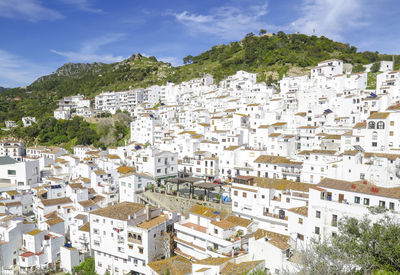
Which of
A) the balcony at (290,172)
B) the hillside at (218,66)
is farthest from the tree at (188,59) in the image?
the balcony at (290,172)

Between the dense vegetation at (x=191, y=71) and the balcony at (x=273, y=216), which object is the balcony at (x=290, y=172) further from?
the dense vegetation at (x=191, y=71)

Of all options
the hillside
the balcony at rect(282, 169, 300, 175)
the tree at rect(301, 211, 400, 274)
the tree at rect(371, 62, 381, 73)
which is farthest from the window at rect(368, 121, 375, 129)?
the hillside

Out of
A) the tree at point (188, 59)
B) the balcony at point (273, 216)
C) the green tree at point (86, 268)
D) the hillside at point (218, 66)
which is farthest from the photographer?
the tree at point (188, 59)

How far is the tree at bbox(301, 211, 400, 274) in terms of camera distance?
13.8 metres

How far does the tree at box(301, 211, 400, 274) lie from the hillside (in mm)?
58344

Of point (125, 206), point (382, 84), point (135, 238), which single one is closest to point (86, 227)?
point (125, 206)

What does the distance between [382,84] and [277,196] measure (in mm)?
32805

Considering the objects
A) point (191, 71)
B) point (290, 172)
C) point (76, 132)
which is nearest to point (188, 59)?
point (191, 71)

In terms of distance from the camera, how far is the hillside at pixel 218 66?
259ft

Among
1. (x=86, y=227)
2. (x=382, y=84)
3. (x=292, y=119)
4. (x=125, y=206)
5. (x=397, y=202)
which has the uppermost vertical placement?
(x=382, y=84)

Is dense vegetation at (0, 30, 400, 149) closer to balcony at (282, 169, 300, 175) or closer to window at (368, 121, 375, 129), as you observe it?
window at (368, 121, 375, 129)

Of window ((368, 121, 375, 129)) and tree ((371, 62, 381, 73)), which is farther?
tree ((371, 62, 381, 73))

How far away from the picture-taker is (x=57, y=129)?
8044cm

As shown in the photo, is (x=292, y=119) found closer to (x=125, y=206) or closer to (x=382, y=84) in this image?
(x=382, y=84)
